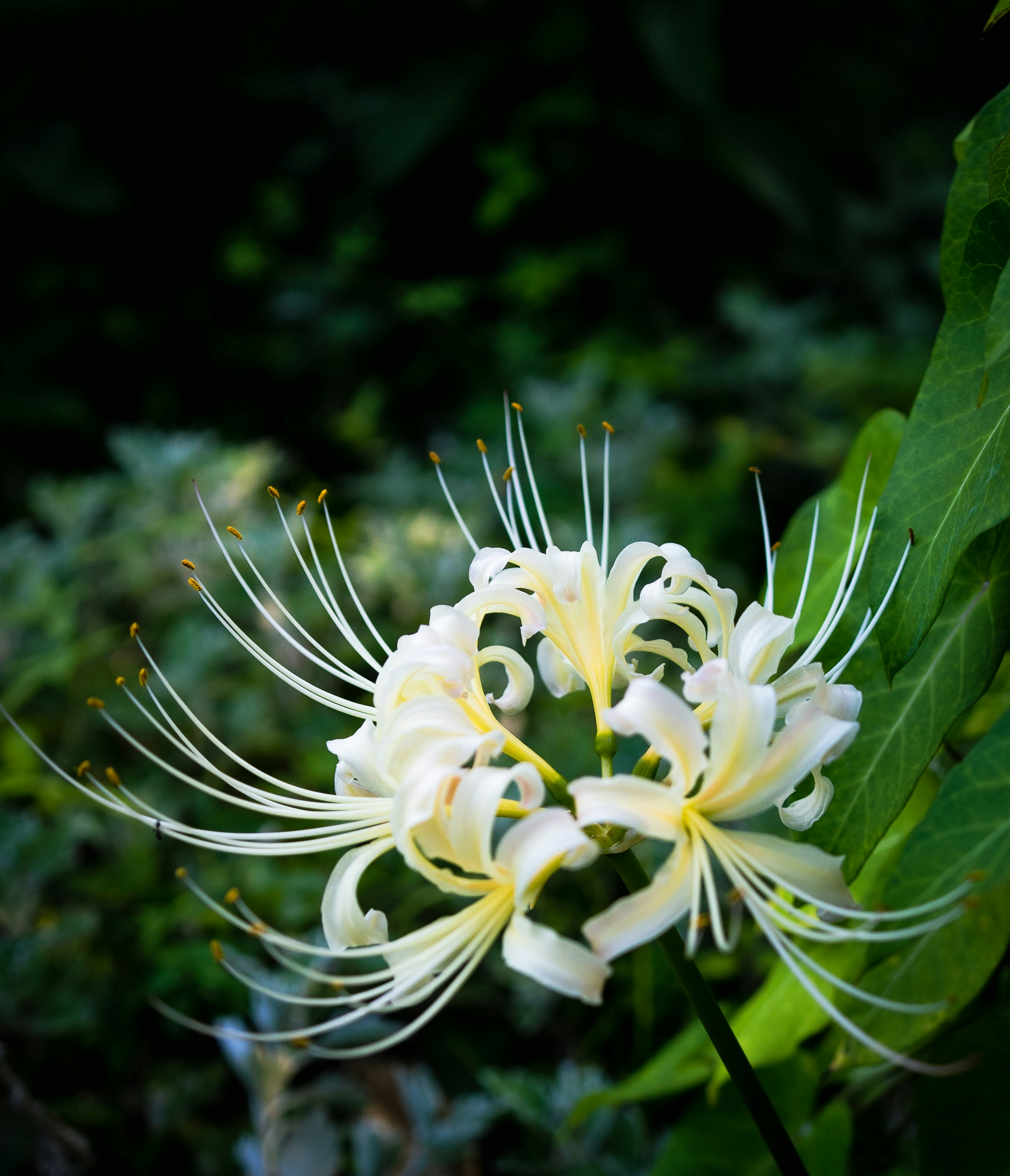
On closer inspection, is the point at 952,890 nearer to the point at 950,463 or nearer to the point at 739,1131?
the point at 950,463

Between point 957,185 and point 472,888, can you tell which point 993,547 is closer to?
point 957,185

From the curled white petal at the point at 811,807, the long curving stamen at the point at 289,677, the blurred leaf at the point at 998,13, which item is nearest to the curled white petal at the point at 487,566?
the long curving stamen at the point at 289,677

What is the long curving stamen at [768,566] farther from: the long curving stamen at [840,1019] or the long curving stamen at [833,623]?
the long curving stamen at [840,1019]

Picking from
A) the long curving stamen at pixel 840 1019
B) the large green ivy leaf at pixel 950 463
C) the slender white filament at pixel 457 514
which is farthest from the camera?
the slender white filament at pixel 457 514

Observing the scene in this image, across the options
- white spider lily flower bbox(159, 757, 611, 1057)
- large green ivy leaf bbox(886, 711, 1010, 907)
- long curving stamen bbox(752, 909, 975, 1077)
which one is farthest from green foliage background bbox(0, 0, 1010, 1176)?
white spider lily flower bbox(159, 757, 611, 1057)

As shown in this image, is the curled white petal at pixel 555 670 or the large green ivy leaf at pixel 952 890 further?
the curled white petal at pixel 555 670

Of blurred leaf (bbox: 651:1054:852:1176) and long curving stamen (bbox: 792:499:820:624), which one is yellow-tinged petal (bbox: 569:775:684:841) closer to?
long curving stamen (bbox: 792:499:820:624)

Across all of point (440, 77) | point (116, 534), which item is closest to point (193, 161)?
point (440, 77)
